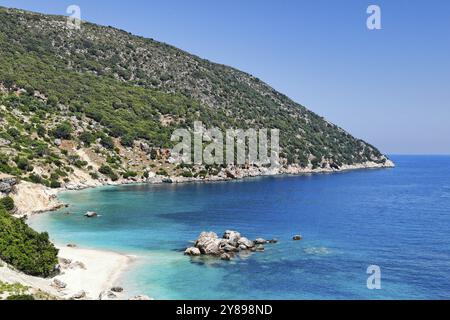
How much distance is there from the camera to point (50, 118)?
132m

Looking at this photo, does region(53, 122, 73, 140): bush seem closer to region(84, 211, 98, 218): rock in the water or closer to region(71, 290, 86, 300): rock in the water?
region(84, 211, 98, 218): rock in the water

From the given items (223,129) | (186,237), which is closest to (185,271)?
(186,237)

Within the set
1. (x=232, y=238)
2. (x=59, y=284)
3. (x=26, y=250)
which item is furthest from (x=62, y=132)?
(x=59, y=284)

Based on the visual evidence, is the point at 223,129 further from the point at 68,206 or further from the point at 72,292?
the point at 72,292

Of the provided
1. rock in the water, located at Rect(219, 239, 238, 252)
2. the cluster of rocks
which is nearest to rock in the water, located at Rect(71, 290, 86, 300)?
the cluster of rocks

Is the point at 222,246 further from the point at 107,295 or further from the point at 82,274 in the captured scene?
the point at 107,295

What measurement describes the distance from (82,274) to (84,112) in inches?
4355

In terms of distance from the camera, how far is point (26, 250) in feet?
137

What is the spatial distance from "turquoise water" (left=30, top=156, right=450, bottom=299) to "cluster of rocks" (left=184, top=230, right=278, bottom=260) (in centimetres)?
191

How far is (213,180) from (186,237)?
276ft

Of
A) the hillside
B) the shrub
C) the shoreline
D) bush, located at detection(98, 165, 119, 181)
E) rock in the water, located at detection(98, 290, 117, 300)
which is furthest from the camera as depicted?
the shrub

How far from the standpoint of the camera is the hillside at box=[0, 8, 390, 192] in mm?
115188
